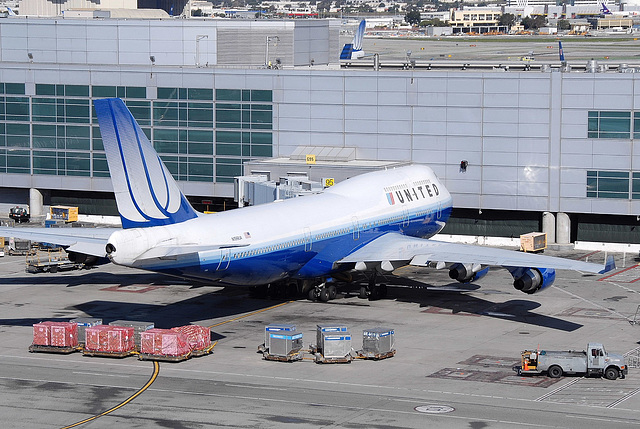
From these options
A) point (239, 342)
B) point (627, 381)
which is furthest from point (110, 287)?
point (627, 381)

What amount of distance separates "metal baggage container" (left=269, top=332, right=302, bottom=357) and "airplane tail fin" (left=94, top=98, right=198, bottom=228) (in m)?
8.14

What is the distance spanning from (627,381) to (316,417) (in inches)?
603

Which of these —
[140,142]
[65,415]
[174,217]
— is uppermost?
[140,142]

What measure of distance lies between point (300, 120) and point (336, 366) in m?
44.4

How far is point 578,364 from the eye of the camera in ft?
162

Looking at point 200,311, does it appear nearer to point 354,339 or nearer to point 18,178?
point 354,339

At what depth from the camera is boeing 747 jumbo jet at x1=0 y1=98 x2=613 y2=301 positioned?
52.8m

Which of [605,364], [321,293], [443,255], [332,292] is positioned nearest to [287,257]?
[321,293]

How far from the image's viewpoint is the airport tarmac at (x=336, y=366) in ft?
143

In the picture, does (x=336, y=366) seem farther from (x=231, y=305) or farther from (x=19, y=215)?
(x=19, y=215)

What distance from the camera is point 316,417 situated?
142ft

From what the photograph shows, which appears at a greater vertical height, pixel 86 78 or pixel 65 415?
pixel 86 78

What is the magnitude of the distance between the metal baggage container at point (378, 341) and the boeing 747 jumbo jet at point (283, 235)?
9.24 meters

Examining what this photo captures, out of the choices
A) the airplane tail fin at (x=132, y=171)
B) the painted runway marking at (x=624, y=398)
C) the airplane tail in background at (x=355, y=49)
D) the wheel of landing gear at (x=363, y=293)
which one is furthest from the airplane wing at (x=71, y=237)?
the airplane tail in background at (x=355, y=49)
